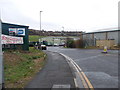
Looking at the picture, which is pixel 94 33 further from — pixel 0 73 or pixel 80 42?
pixel 0 73

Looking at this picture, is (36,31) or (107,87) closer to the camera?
(107,87)

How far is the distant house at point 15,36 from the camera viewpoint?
73.8ft

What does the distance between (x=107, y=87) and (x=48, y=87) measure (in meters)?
2.32

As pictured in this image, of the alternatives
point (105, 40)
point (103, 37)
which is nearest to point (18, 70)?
point (105, 40)

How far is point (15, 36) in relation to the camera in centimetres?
2419

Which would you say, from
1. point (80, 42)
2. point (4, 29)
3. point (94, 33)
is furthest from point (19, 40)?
point (94, 33)

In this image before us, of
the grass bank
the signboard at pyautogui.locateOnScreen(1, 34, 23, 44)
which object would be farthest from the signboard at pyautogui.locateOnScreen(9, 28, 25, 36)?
the grass bank

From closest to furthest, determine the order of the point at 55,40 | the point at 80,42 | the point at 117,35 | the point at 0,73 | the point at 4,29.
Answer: the point at 0,73 → the point at 4,29 → the point at 80,42 → the point at 117,35 → the point at 55,40

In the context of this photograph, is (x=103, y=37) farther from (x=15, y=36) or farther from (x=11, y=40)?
(x=11, y=40)

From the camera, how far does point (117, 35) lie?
2131 inches

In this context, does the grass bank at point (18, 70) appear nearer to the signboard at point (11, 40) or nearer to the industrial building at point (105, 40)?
the signboard at point (11, 40)

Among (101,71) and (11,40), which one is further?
(11,40)

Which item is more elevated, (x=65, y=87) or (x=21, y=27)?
(x=21, y=27)

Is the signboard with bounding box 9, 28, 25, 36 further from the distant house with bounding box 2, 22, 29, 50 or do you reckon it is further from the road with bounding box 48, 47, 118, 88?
the road with bounding box 48, 47, 118, 88
